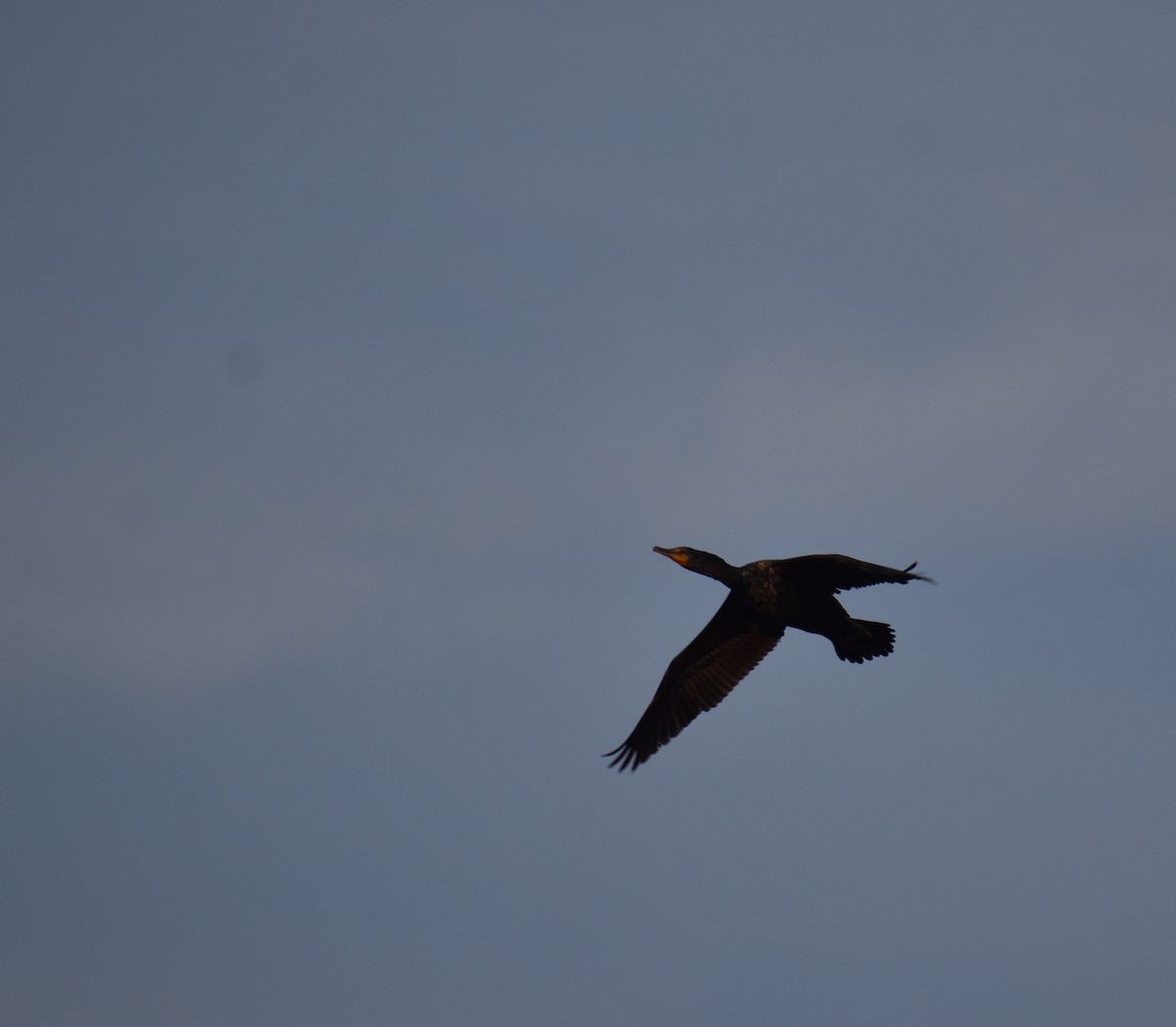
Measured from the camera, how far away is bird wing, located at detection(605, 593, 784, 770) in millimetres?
16859

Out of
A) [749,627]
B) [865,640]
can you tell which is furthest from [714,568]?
[865,640]

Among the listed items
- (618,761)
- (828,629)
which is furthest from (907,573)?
(618,761)

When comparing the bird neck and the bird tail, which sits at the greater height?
the bird neck

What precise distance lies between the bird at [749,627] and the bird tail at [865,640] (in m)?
0.01

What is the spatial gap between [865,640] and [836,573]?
1015 mm

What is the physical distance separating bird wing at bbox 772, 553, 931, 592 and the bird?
0.5 inches

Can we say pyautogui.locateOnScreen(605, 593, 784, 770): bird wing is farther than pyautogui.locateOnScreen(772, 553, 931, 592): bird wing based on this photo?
Yes

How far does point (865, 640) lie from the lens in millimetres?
15297

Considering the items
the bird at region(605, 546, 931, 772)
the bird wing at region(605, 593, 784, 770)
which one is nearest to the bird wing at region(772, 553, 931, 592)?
the bird at region(605, 546, 931, 772)

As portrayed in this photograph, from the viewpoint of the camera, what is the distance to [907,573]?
13.1 m

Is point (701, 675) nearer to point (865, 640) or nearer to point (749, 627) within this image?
point (749, 627)

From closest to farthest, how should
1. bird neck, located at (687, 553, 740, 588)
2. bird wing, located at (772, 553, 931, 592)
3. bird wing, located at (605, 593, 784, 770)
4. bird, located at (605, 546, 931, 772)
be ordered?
bird wing, located at (772, 553, 931, 592)
bird, located at (605, 546, 931, 772)
bird neck, located at (687, 553, 740, 588)
bird wing, located at (605, 593, 784, 770)

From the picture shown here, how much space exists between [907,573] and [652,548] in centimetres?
393

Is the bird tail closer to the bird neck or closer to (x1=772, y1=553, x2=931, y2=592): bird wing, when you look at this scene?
(x1=772, y1=553, x2=931, y2=592): bird wing
